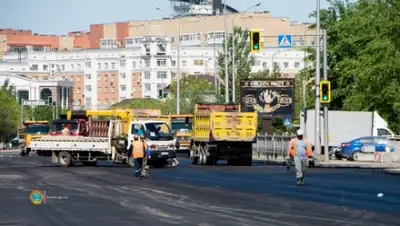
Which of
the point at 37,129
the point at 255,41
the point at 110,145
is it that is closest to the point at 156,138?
the point at 110,145

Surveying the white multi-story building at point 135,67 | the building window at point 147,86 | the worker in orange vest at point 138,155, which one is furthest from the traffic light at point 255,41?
the building window at point 147,86

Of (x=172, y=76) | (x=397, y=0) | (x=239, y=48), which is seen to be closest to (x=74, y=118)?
(x=397, y=0)

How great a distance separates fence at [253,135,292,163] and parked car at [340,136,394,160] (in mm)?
3555

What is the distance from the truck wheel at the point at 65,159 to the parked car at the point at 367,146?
15.8 meters

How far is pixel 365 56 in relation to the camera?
7494 cm

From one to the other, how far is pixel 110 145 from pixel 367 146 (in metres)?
15.2

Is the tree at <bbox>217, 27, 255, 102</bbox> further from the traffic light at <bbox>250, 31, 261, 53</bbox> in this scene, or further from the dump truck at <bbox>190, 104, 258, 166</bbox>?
the traffic light at <bbox>250, 31, 261, 53</bbox>

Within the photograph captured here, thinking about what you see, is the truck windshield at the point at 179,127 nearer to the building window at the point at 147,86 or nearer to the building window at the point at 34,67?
the building window at the point at 147,86

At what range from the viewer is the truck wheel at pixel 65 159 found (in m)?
55.0

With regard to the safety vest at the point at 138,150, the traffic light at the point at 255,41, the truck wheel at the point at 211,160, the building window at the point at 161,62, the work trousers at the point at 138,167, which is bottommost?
the truck wheel at the point at 211,160

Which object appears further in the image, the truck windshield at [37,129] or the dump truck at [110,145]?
the truck windshield at [37,129]

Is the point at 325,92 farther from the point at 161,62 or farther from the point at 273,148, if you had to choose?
the point at 161,62

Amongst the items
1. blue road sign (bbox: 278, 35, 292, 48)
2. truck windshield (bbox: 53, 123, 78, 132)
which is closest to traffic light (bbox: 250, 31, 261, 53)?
blue road sign (bbox: 278, 35, 292, 48)

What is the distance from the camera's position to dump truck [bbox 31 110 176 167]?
5366 centimetres
